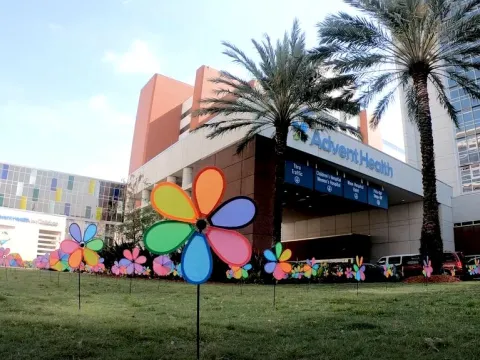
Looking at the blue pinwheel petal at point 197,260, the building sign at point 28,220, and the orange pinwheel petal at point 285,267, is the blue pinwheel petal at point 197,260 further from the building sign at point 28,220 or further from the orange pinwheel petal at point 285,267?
the building sign at point 28,220

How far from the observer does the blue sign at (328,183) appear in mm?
25672

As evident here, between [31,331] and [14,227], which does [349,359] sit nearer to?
[31,331]

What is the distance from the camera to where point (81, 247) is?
934 cm

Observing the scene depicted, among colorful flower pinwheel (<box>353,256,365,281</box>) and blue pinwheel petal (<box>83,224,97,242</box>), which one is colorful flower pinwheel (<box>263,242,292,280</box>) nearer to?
colorful flower pinwheel (<box>353,256,365,281</box>)

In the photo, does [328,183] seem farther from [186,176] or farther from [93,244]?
[93,244]

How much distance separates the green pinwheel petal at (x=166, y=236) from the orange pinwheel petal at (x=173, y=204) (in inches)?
2.8

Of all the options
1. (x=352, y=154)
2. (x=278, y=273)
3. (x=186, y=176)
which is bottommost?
(x=278, y=273)

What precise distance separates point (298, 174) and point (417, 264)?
7.81 meters

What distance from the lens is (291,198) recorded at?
3219 centimetres

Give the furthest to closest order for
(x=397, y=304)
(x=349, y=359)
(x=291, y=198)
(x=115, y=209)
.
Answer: (x=115, y=209) → (x=291, y=198) → (x=397, y=304) → (x=349, y=359)

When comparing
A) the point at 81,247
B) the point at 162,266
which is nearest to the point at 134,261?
the point at 162,266

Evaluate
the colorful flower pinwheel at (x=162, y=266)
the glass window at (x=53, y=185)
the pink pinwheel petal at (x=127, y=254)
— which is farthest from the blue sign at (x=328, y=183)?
the glass window at (x=53, y=185)

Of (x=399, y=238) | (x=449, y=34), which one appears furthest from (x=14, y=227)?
(x=449, y=34)

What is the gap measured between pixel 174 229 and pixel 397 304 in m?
6.01
